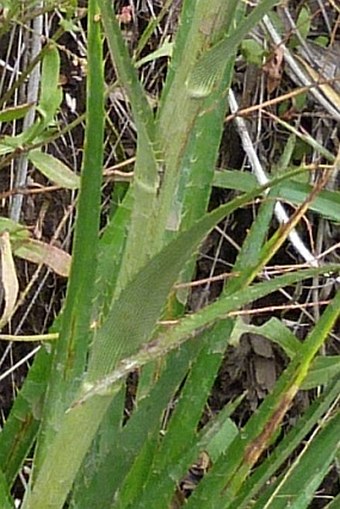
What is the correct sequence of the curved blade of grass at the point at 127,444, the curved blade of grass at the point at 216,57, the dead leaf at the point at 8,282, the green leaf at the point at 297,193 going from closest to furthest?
the curved blade of grass at the point at 216,57 → the curved blade of grass at the point at 127,444 → the dead leaf at the point at 8,282 → the green leaf at the point at 297,193

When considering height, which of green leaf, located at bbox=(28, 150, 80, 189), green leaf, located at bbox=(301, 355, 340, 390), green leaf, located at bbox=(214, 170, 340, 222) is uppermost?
green leaf, located at bbox=(28, 150, 80, 189)

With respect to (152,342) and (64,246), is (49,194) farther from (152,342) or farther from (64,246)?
(152,342)

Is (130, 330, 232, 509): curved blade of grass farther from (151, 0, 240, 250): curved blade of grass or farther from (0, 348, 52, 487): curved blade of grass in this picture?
(151, 0, 240, 250): curved blade of grass

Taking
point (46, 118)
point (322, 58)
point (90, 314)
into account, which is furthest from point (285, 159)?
point (322, 58)

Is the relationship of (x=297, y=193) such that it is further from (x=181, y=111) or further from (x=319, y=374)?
(x=181, y=111)

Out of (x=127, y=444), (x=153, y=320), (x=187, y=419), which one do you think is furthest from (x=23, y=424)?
(x=153, y=320)

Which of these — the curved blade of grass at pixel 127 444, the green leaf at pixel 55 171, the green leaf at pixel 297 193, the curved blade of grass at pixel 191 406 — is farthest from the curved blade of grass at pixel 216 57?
the green leaf at pixel 297 193

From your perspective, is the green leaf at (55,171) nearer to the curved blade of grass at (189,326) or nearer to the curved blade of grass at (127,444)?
the curved blade of grass at (127,444)

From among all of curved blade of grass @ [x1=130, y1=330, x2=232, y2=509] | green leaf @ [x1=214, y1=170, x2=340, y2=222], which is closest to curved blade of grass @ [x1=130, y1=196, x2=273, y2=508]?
curved blade of grass @ [x1=130, y1=330, x2=232, y2=509]
